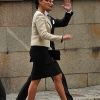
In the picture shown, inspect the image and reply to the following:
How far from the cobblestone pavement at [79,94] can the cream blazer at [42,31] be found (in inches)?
82.4

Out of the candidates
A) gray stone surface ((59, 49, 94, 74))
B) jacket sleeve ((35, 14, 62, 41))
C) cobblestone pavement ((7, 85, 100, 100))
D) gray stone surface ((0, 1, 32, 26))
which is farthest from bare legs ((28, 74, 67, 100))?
gray stone surface ((59, 49, 94, 74))

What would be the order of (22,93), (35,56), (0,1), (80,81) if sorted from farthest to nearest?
(80,81)
(0,1)
(22,93)
(35,56)

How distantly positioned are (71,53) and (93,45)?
53 cm

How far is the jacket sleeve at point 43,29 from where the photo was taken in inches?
309

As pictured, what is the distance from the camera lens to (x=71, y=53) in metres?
11.0

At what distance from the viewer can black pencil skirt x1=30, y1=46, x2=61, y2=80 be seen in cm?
819

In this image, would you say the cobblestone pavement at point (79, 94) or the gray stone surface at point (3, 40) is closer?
the cobblestone pavement at point (79, 94)

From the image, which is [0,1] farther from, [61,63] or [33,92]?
[33,92]

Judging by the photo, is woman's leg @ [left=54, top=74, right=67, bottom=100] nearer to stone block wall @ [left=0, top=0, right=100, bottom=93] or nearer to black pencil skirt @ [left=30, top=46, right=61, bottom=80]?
black pencil skirt @ [left=30, top=46, right=61, bottom=80]

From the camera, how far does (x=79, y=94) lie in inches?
412

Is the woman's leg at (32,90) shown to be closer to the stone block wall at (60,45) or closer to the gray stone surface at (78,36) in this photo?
the stone block wall at (60,45)

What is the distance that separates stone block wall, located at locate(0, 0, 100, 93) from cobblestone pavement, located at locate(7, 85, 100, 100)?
211 mm

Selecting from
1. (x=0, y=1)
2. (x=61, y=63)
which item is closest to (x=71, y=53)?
(x=61, y=63)

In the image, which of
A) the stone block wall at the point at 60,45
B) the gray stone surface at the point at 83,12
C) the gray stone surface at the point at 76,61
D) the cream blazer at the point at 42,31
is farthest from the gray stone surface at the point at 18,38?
the cream blazer at the point at 42,31
